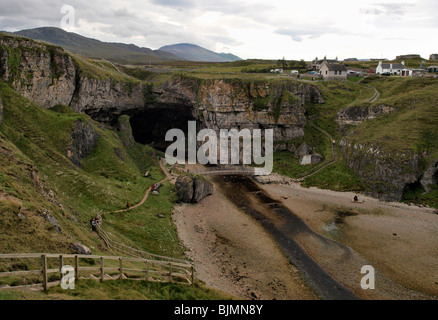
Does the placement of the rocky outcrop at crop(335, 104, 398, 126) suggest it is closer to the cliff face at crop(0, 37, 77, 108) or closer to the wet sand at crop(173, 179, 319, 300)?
the wet sand at crop(173, 179, 319, 300)

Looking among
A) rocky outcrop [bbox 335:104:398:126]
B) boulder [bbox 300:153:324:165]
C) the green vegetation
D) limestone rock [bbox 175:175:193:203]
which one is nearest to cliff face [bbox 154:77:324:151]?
boulder [bbox 300:153:324:165]

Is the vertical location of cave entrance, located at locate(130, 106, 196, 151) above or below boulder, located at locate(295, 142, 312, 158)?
above

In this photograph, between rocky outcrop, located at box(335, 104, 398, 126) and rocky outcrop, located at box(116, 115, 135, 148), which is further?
rocky outcrop, located at box(335, 104, 398, 126)

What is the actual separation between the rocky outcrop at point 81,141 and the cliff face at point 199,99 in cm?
1099

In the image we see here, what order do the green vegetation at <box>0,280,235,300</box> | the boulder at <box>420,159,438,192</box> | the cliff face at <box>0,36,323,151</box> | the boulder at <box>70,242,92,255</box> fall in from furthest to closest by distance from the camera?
the cliff face at <box>0,36,323,151</box> → the boulder at <box>420,159,438,192</box> → the boulder at <box>70,242,92,255</box> → the green vegetation at <box>0,280,235,300</box>

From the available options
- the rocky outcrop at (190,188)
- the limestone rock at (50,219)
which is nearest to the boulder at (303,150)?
the rocky outcrop at (190,188)

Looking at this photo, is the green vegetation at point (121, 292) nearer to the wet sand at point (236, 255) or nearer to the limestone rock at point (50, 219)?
the limestone rock at point (50, 219)

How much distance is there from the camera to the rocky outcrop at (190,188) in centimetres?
4659

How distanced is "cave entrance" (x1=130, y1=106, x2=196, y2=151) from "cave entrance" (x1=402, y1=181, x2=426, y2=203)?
2011 inches

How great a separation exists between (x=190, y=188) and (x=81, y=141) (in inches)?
712

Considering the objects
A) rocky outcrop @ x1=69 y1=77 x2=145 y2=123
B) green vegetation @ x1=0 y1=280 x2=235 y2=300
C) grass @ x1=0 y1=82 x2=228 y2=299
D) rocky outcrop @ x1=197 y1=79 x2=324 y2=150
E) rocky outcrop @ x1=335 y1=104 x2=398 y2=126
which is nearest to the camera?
green vegetation @ x1=0 y1=280 x2=235 y2=300

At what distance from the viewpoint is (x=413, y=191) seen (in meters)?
50.2

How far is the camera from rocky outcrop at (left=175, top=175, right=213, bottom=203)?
46.6m

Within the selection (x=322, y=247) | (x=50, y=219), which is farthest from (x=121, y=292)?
(x=322, y=247)
